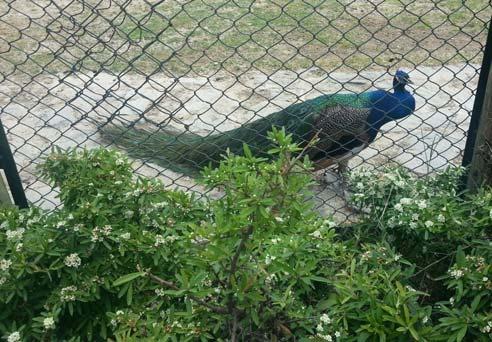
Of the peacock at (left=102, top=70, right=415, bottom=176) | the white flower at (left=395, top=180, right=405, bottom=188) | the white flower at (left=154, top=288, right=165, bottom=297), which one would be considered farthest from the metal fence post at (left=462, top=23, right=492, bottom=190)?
the white flower at (left=154, top=288, right=165, bottom=297)

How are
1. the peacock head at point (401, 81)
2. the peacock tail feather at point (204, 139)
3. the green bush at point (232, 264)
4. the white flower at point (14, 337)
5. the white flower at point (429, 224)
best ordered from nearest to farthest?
1. the green bush at point (232, 264)
2. the white flower at point (14, 337)
3. the white flower at point (429, 224)
4. the peacock tail feather at point (204, 139)
5. the peacock head at point (401, 81)

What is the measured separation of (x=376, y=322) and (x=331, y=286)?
230 millimetres

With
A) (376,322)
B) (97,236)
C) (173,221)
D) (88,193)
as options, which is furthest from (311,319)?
(88,193)

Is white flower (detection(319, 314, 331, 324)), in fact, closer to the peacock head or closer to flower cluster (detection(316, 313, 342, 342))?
flower cluster (detection(316, 313, 342, 342))

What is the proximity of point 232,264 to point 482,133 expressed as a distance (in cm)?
124

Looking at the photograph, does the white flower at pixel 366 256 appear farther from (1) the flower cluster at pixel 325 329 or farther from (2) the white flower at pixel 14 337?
(2) the white flower at pixel 14 337

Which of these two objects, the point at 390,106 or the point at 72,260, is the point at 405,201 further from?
the point at 390,106

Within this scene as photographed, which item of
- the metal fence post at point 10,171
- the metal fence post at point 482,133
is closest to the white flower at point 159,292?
the metal fence post at point 10,171

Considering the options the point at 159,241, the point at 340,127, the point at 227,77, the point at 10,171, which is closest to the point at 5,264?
the point at 159,241

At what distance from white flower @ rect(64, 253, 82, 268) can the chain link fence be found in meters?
1.46

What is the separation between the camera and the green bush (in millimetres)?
1453

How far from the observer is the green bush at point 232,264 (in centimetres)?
145

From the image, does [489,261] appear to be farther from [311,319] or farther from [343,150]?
[343,150]

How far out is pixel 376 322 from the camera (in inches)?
59.1
